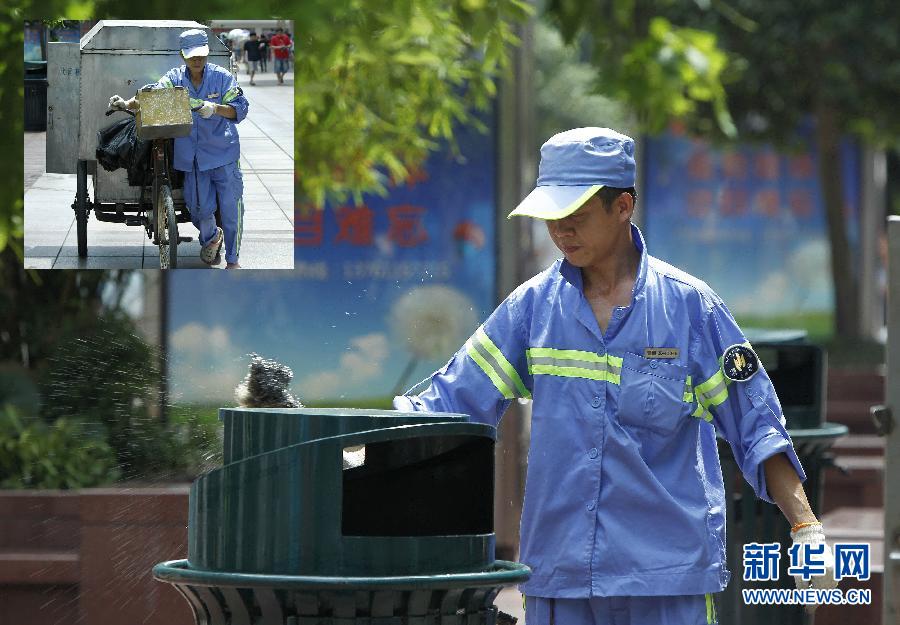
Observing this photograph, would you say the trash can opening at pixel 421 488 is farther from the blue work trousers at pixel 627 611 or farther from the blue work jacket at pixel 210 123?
the blue work jacket at pixel 210 123

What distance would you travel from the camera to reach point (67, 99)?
270 inches

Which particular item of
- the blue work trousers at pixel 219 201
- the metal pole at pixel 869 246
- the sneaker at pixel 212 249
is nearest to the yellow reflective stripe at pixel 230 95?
the blue work trousers at pixel 219 201

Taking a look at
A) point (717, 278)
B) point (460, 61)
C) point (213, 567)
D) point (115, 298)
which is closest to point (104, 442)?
point (115, 298)

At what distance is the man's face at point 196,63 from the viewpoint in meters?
6.54

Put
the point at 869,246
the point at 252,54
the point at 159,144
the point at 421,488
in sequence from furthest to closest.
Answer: the point at 869,246 < the point at 252,54 < the point at 159,144 < the point at 421,488

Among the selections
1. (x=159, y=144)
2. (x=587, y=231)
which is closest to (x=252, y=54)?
(x=159, y=144)

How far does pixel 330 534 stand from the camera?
3596mm

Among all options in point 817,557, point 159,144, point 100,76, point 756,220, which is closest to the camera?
point 817,557

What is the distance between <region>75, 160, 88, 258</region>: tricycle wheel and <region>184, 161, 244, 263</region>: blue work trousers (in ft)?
1.23

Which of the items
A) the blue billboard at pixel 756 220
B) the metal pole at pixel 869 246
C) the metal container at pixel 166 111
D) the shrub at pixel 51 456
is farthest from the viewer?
the blue billboard at pixel 756 220

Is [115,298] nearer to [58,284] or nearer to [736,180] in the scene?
[58,284]

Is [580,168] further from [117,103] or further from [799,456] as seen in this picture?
[799,456]

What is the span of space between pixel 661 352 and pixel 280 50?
317cm

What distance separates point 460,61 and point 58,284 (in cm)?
238
